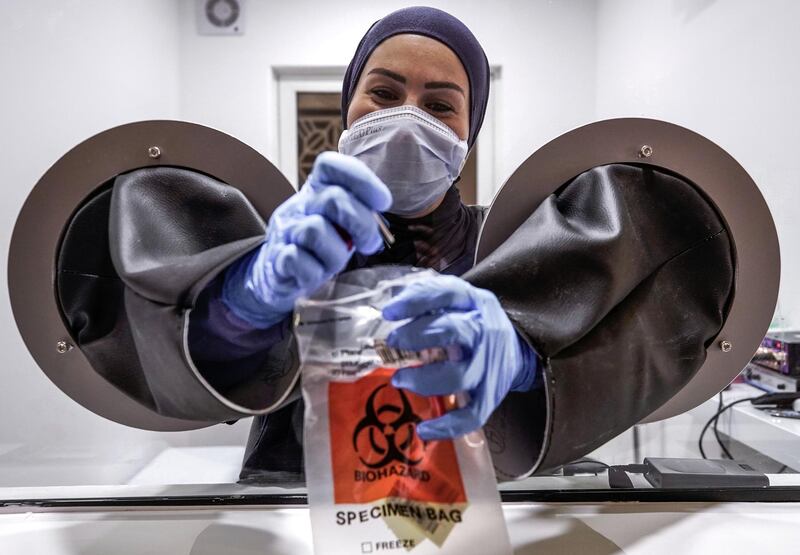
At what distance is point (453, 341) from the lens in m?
0.37

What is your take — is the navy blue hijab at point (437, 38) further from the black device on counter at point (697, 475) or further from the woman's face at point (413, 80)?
the black device on counter at point (697, 475)

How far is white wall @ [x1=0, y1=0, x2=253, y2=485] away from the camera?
0.71 m

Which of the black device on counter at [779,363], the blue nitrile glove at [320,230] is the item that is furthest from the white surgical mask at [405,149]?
the black device on counter at [779,363]

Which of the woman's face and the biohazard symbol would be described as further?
the woman's face

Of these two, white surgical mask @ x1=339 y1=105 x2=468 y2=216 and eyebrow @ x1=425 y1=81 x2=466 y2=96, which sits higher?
eyebrow @ x1=425 y1=81 x2=466 y2=96

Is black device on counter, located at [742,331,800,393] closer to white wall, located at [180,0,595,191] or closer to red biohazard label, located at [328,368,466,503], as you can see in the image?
white wall, located at [180,0,595,191]

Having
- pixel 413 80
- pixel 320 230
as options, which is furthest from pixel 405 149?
pixel 320 230

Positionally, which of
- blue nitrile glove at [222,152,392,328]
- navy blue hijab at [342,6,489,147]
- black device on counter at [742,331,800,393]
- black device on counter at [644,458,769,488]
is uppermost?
navy blue hijab at [342,6,489,147]

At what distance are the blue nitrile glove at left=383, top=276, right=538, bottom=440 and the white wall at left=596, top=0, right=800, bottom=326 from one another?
668mm

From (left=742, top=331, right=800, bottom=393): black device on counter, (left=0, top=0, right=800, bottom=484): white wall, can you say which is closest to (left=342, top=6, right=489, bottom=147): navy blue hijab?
(left=0, top=0, right=800, bottom=484): white wall

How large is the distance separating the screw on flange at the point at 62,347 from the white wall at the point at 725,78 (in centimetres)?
89

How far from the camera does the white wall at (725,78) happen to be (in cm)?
81

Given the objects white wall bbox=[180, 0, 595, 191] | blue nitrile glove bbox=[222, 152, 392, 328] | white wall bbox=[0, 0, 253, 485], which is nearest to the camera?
blue nitrile glove bbox=[222, 152, 392, 328]

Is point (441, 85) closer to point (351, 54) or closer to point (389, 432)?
point (351, 54)
